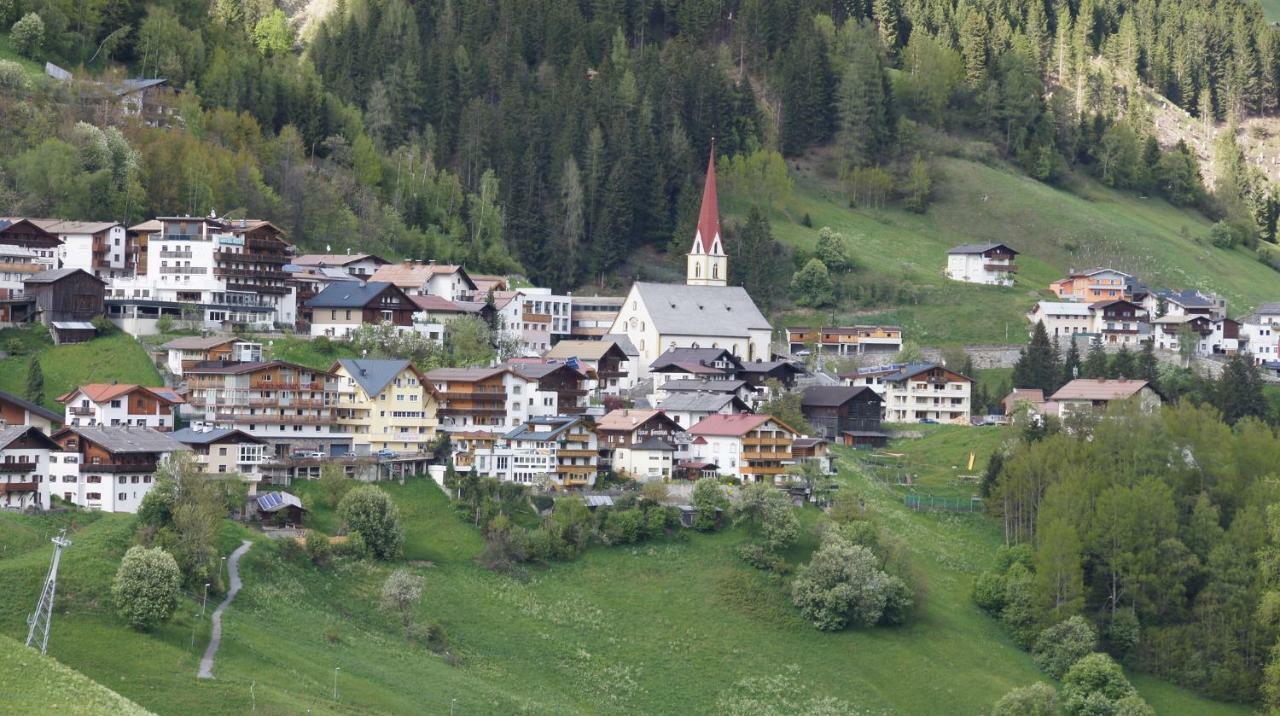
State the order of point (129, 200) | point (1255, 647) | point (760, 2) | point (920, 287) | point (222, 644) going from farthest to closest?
point (760, 2)
point (920, 287)
point (129, 200)
point (1255, 647)
point (222, 644)

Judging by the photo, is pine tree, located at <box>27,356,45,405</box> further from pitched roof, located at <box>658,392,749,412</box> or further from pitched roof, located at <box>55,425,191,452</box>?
pitched roof, located at <box>658,392,749,412</box>

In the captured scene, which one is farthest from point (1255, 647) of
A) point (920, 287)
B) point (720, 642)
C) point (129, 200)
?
point (129, 200)

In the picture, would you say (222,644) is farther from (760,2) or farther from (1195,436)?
(760,2)

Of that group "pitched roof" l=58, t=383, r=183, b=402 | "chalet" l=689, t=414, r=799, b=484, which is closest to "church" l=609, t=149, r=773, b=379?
"chalet" l=689, t=414, r=799, b=484

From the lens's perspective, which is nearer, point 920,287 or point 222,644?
point 222,644

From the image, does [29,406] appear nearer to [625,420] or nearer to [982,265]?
[625,420]

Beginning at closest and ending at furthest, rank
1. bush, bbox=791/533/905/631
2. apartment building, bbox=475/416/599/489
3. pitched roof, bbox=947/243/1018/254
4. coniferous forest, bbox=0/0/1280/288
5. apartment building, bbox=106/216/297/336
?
bush, bbox=791/533/905/631, apartment building, bbox=475/416/599/489, apartment building, bbox=106/216/297/336, coniferous forest, bbox=0/0/1280/288, pitched roof, bbox=947/243/1018/254

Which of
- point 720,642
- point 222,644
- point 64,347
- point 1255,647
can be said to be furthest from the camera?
point 64,347
